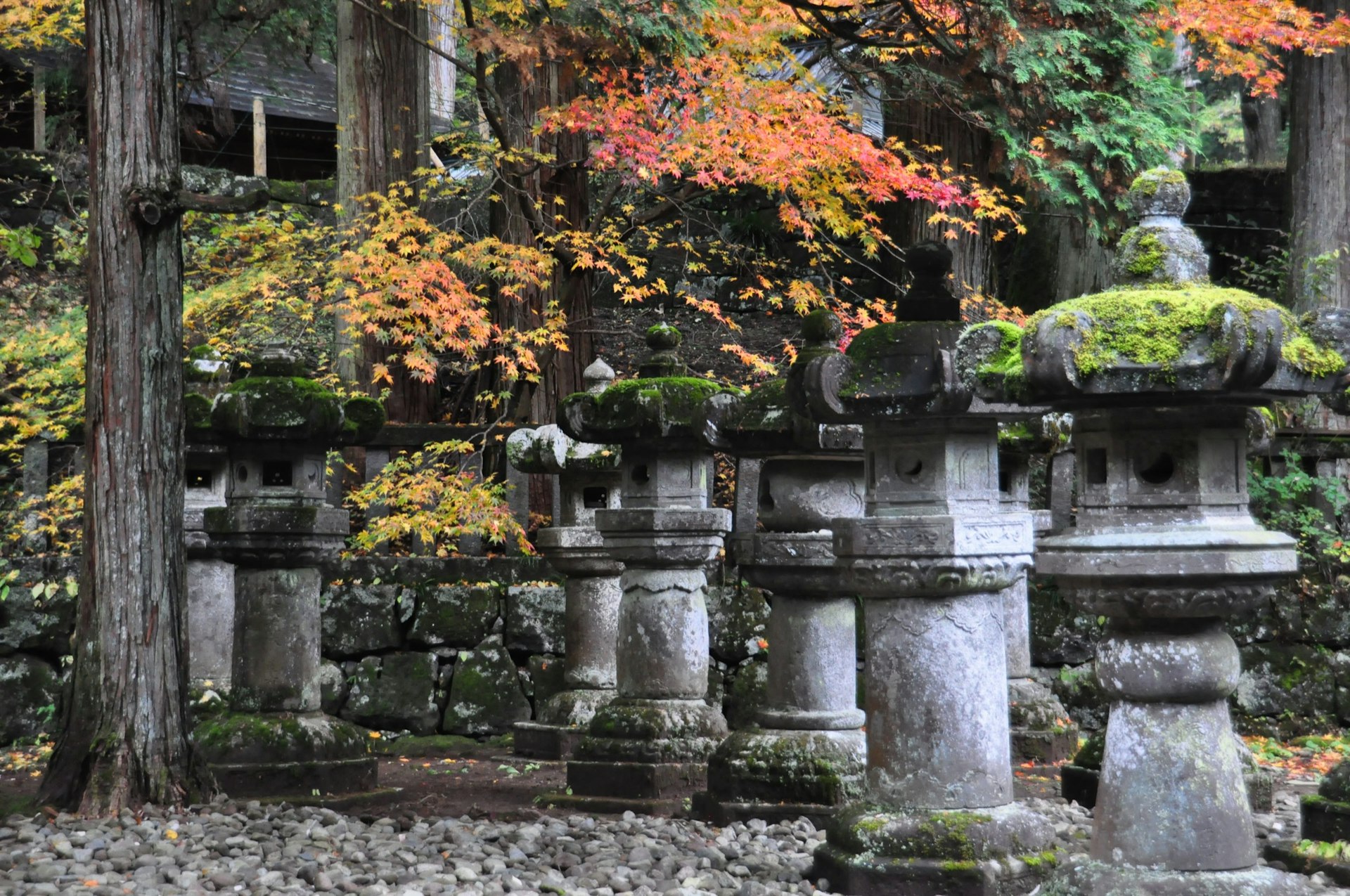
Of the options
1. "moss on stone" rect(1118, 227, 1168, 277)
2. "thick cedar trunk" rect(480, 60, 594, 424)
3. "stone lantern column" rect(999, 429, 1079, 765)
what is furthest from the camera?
"thick cedar trunk" rect(480, 60, 594, 424)

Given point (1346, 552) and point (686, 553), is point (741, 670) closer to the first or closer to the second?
point (686, 553)

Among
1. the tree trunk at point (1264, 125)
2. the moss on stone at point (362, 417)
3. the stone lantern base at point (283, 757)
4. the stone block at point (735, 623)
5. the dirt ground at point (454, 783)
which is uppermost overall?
the tree trunk at point (1264, 125)

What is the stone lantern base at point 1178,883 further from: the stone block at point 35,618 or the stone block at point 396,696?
the stone block at point 35,618

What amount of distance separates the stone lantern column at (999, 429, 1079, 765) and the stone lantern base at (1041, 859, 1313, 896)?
4.40m

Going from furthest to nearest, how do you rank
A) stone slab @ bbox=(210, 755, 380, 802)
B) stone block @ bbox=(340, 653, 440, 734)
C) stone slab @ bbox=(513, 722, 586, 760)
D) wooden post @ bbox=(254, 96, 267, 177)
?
wooden post @ bbox=(254, 96, 267, 177)
stone block @ bbox=(340, 653, 440, 734)
stone slab @ bbox=(513, 722, 586, 760)
stone slab @ bbox=(210, 755, 380, 802)

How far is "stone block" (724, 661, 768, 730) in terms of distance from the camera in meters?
8.77

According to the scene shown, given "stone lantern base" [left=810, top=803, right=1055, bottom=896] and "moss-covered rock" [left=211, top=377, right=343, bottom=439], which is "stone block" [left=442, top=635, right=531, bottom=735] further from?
"stone lantern base" [left=810, top=803, right=1055, bottom=896]

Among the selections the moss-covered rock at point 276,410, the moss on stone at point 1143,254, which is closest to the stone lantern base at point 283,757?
the moss-covered rock at point 276,410

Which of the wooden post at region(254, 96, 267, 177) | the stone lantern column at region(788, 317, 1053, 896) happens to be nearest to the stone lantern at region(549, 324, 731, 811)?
the stone lantern column at region(788, 317, 1053, 896)

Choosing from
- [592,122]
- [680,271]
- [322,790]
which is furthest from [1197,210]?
[322,790]

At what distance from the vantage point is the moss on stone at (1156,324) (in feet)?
11.5

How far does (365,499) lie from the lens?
9.46 meters

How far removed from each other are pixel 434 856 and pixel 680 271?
34.1ft

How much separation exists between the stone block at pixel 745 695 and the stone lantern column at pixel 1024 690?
158 cm
